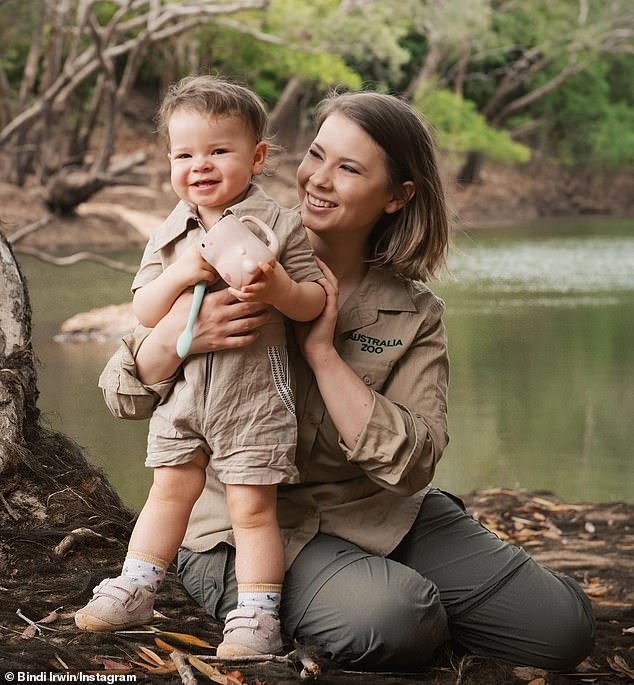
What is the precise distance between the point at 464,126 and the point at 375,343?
20.8m

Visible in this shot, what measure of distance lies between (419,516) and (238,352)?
0.57m

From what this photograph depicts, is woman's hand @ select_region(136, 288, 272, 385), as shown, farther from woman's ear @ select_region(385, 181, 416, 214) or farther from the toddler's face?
woman's ear @ select_region(385, 181, 416, 214)

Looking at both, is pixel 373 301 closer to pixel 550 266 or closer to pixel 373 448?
pixel 373 448

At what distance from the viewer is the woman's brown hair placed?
2.24 metres

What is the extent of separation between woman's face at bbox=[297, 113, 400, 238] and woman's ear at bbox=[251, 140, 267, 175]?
13 centimetres

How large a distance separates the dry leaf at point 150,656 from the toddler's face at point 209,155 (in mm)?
766

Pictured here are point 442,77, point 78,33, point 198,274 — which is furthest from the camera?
point 442,77

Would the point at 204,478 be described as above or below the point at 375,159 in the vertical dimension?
below

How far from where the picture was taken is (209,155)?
79.0 inches

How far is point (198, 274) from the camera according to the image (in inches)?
78.8

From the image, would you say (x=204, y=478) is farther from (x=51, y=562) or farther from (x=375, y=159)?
(x=375, y=159)

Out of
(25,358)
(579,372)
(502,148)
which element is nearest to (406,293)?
(25,358)

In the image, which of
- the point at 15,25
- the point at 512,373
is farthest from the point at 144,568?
the point at 15,25

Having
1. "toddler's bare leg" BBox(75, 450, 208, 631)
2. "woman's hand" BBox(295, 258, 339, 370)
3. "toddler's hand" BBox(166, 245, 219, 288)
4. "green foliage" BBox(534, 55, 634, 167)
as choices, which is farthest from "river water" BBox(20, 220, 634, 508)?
"green foliage" BBox(534, 55, 634, 167)
